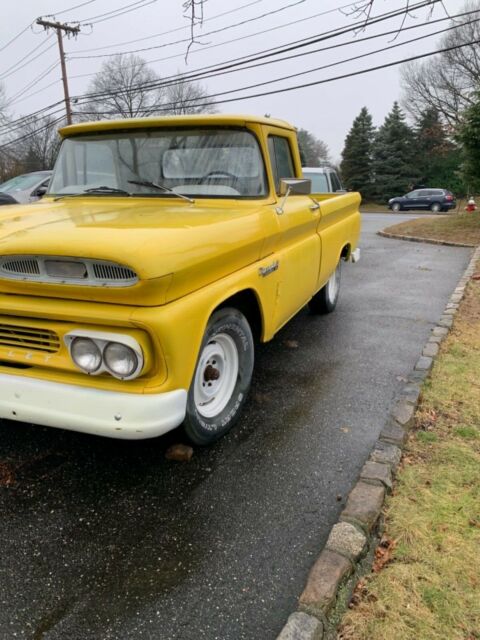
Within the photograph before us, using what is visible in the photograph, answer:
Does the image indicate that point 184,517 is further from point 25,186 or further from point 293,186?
point 25,186

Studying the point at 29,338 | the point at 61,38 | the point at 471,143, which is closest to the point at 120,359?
the point at 29,338

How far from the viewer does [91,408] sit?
2.16 meters

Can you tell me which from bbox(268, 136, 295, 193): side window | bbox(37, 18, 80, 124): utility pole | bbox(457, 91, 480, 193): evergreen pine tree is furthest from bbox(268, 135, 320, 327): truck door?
bbox(37, 18, 80, 124): utility pole

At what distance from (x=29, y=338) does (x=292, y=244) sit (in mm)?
2091

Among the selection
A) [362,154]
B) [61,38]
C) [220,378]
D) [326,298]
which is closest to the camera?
[220,378]

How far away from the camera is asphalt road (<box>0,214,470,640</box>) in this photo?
1848 mm

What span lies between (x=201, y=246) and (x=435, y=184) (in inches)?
1817

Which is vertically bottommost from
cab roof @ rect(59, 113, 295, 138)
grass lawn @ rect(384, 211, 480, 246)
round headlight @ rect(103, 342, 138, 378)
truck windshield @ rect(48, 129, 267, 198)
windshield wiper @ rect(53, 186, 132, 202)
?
grass lawn @ rect(384, 211, 480, 246)

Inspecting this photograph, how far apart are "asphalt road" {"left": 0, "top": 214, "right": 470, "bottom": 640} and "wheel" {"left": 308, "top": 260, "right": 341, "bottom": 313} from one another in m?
1.67

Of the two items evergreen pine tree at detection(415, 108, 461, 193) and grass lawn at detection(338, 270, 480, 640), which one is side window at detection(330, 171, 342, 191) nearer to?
grass lawn at detection(338, 270, 480, 640)

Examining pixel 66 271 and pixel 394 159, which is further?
pixel 394 159

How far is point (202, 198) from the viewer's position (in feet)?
11.2

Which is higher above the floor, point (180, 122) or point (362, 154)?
→ point (362, 154)

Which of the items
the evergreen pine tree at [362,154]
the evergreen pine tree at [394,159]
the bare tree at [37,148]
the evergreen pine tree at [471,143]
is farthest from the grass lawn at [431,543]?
the bare tree at [37,148]
